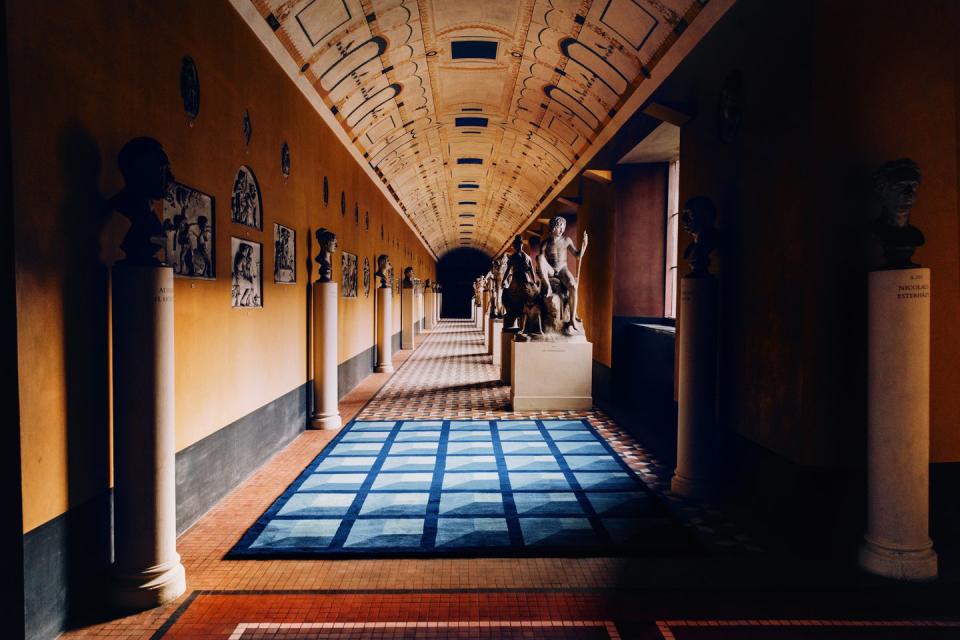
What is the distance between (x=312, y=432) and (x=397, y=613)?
513 centimetres

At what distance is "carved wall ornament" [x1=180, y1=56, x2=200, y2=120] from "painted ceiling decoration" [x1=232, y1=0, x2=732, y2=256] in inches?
56.2

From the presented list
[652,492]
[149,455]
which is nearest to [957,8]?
[652,492]

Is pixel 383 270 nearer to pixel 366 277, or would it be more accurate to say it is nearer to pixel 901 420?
pixel 366 277

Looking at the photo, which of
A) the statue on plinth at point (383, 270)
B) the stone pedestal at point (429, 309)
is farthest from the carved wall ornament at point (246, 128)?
the stone pedestal at point (429, 309)

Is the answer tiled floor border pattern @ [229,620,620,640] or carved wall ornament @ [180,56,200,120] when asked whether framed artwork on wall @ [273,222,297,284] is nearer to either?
carved wall ornament @ [180,56,200,120]

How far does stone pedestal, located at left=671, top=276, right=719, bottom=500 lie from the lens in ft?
17.6

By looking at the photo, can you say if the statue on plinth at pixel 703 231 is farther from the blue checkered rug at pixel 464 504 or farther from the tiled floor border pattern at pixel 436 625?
the tiled floor border pattern at pixel 436 625

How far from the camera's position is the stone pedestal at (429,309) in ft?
110

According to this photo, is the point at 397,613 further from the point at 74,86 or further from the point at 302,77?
the point at 302,77

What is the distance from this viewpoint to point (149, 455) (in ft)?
11.6

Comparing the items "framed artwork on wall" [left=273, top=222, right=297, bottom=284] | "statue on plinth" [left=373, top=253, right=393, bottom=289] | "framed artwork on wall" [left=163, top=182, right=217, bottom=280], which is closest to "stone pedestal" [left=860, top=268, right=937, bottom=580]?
"framed artwork on wall" [left=163, top=182, right=217, bottom=280]

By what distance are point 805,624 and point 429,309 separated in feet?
108

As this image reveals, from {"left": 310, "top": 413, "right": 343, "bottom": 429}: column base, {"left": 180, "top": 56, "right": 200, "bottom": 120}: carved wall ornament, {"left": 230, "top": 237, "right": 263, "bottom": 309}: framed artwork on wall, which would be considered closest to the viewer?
{"left": 180, "top": 56, "right": 200, "bottom": 120}: carved wall ornament

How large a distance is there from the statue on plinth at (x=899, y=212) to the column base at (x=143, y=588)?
5.10 m
